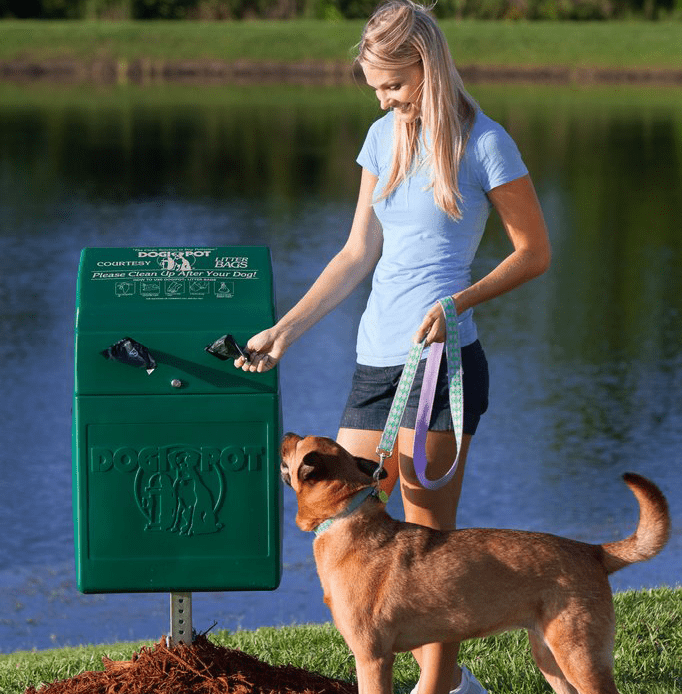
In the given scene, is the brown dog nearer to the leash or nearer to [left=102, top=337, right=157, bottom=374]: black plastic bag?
the leash

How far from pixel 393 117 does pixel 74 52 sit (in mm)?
45516

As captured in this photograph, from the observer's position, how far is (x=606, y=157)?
24.0 m

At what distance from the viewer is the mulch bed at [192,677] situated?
3.83 m

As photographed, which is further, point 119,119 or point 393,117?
point 119,119

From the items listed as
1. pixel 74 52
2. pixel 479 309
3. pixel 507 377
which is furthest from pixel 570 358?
pixel 74 52

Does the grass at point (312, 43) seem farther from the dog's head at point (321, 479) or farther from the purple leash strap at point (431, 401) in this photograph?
the dog's head at point (321, 479)

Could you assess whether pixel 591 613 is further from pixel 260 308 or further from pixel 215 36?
pixel 215 36

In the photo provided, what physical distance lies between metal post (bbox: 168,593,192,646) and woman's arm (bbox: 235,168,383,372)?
77 centimetres

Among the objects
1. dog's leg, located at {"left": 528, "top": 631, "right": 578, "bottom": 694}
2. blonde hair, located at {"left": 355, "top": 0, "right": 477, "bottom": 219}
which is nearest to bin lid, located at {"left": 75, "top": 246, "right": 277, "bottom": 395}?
blonde hair, located at {"left": 355, "top": 0, "right": 477, "bottom": 219}

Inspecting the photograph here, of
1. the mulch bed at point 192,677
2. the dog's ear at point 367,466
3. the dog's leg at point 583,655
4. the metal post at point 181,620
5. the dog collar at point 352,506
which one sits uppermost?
the dog's ear at point 367,466

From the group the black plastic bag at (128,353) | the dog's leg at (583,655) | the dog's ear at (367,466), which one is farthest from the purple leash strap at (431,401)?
the black plastic bag at (128,353)

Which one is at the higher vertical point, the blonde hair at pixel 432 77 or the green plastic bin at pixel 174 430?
the blonde hair at pixel 432 77

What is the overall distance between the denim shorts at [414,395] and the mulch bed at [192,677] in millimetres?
782

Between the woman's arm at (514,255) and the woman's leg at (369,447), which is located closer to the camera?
the woman's arm at (514,255)
